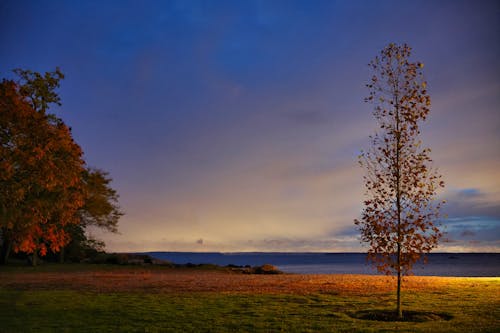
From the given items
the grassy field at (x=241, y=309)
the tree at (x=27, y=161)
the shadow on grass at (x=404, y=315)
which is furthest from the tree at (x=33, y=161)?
the shadow on grass at (x=404, y=315)

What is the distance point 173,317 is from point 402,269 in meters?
7.31

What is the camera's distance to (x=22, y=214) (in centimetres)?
2561

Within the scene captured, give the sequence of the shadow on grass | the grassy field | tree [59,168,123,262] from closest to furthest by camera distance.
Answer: the grassy field, the shadow on grass, tree [59,168,123,262]

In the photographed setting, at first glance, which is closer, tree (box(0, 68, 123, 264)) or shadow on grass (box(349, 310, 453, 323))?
shadow on grass (box(349, 310, 453, 323))

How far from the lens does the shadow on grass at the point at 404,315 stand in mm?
13609

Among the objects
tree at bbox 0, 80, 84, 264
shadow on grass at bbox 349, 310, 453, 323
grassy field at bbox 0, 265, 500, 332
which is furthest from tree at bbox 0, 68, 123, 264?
shadow on grass at bbox 349, 310, 453, 323

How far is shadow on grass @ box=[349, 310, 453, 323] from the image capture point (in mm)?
13609

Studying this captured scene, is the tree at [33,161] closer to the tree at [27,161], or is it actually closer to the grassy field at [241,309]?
the tree at [27,161]

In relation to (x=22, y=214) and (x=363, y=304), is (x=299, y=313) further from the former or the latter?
(x=22, y=214)

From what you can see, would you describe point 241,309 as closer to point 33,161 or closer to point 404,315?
point 404,315

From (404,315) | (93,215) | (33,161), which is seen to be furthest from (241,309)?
(93,215)

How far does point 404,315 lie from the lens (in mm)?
14336

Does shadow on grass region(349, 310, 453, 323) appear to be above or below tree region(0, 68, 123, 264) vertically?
below

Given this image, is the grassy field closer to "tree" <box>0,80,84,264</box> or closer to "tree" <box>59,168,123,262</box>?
"tree" <box>0,80,84,264</box>
